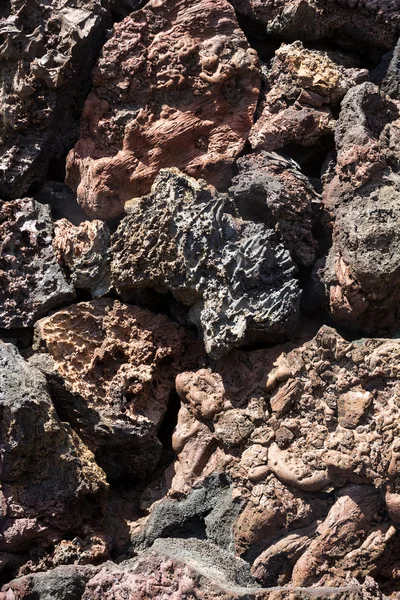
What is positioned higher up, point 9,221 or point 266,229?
point 266,229

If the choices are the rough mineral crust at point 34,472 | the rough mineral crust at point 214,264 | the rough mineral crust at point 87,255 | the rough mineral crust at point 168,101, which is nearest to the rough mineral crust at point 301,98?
the rough mineral crust at point 168,101

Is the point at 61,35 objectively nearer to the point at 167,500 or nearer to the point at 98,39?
the point at 98,39

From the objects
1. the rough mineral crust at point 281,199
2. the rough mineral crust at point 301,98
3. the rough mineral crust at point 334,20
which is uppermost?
the rough mineral crust at point 334,20

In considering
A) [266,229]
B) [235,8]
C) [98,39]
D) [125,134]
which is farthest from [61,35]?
[266,229]

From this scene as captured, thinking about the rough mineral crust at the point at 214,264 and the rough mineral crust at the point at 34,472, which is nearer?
the rough mineral crust at the point at 34,472

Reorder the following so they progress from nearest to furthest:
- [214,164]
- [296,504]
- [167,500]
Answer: [296,504]
[167,500]
[214,164]

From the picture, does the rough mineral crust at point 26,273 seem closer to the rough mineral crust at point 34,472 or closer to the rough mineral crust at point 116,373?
the rough mineral crust at point 116,373
